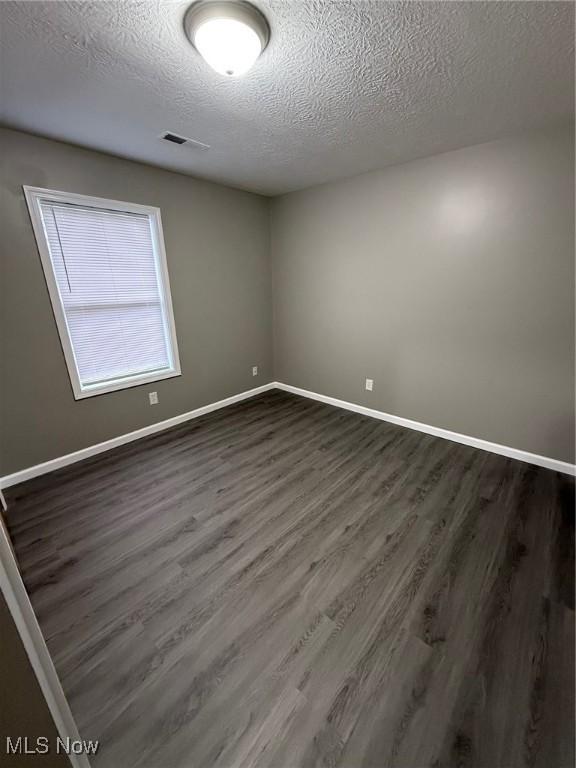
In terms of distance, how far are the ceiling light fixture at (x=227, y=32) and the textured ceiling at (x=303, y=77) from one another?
0.16 ft

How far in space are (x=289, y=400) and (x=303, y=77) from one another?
3.03 m

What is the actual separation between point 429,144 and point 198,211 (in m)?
2.17

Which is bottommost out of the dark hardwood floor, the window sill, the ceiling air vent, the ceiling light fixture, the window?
the dark hardwood floor

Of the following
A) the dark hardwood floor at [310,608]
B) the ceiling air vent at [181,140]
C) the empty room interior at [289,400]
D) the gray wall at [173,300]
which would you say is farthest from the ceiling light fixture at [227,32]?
the dark hardwood floor at [310,608]

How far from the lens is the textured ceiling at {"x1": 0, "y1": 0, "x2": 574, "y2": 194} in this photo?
1187mm

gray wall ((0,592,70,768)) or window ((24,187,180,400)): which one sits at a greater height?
window ((24,187,180,400))

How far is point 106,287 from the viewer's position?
2695 millimetres

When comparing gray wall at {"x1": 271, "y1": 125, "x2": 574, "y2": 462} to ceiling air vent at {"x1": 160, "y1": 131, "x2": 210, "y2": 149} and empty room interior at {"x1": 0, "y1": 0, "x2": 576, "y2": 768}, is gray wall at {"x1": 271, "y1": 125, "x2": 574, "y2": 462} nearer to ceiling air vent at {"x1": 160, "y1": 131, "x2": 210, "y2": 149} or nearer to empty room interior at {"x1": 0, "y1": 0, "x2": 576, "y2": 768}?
empty room interior at {"x1": 0, "y1": 0, "x2": 576, "y2": 768}

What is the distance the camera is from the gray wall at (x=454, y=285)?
7.34 ft

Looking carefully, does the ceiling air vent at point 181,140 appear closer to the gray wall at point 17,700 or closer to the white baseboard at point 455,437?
the gray wall at point 17,700

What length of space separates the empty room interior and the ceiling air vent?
0.02 metres

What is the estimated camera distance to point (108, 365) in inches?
112

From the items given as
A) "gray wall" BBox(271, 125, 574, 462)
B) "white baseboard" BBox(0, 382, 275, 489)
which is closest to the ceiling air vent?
"gray wall" BBox(271, 125, 574, 462)

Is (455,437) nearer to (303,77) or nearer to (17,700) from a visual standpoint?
(303,77)
